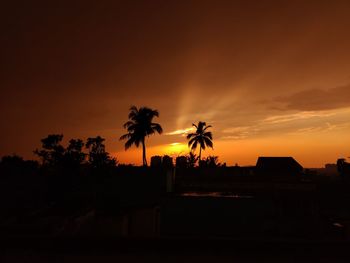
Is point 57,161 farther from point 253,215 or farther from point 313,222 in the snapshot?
point 313,222

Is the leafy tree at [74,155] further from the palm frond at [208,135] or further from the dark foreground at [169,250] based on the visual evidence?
the palm frond at [208,135]

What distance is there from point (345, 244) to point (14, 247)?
14.6 feet

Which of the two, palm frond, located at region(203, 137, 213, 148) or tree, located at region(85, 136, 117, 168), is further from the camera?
palm frond, located at region(203, 137, 213, 148)

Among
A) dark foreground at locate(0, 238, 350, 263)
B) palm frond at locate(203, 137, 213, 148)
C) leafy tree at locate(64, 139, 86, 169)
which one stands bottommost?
dark foreground at locate(0, 238, 350, 263)

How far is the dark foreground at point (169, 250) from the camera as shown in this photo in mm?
4203

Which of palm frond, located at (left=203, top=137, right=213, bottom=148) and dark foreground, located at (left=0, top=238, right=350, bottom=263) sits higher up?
palm frond, located at (left=203, top=137, right=213, bottom=148)

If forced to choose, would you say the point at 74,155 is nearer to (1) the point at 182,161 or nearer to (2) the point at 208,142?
(1) the point at 182,161

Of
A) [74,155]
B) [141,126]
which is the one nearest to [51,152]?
[74,155]

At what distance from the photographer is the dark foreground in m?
4.20

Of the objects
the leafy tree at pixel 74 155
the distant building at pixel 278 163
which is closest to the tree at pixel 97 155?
the leafy tree at pixel 74 155

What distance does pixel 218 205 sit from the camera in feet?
67.1

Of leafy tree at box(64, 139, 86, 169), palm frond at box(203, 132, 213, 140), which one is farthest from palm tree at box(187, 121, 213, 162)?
leafy tree at box(64, 139, 86, 169)

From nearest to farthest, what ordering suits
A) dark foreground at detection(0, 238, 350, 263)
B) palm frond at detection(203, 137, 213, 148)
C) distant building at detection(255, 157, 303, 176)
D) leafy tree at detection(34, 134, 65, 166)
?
dark foreground at detection(0, 238, 350, 263), leafy tree at detection(34, 134, 65, 166), distant building at detection(255, 157, 303, 176), palm frond at detection(203, 137, 213, 148)

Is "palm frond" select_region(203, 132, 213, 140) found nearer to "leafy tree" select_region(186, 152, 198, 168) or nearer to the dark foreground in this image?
"leafy tree" select_region(186, 152, 198, 168)
